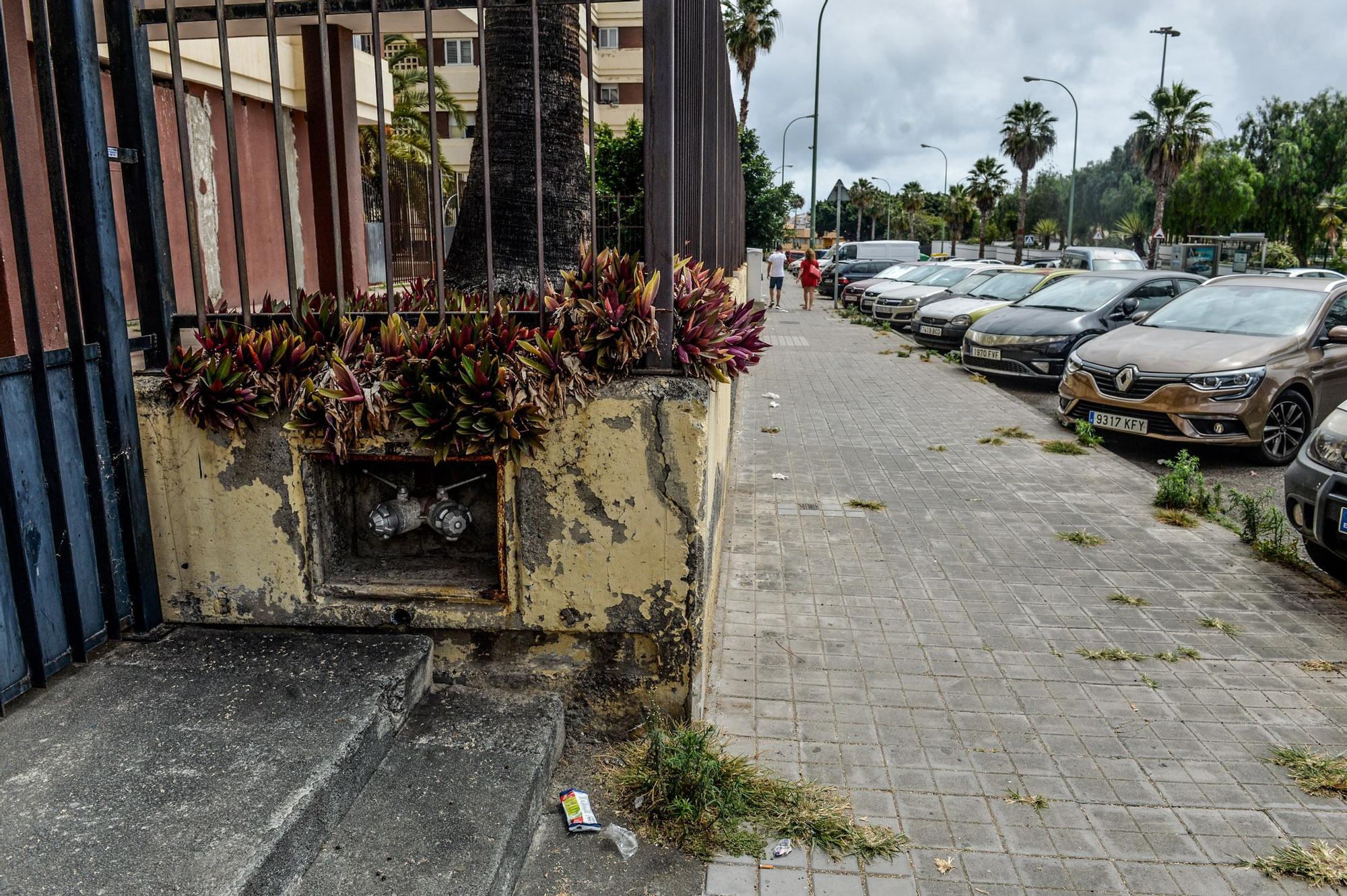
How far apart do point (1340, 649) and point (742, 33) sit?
44036 mm

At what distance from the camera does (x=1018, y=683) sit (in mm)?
4145

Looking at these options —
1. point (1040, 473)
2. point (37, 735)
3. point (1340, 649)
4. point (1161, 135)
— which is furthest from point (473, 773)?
point (1161, 135)

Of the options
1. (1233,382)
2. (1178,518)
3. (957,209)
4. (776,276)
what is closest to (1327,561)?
(1178,518)

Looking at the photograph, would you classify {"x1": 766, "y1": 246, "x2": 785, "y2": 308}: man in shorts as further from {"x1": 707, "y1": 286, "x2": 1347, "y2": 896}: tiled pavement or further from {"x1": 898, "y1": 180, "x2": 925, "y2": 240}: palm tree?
{"x1": 898, "y1": 180, "x2": 925, "y2": 240}: palm tree

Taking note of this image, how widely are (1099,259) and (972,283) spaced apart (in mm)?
7893

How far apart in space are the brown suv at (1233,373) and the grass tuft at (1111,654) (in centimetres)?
500

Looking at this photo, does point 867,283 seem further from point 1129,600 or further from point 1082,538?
point 1129,600

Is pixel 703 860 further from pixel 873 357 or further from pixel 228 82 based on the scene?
pixel 873 357

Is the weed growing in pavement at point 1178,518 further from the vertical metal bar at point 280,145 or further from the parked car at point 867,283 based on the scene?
the parked car at point 867,283

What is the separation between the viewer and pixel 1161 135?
1768 inches

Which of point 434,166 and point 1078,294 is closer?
point 434,166

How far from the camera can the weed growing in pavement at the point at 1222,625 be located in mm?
4730

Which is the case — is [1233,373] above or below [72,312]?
below

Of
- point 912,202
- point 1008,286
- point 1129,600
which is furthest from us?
point 912,202
